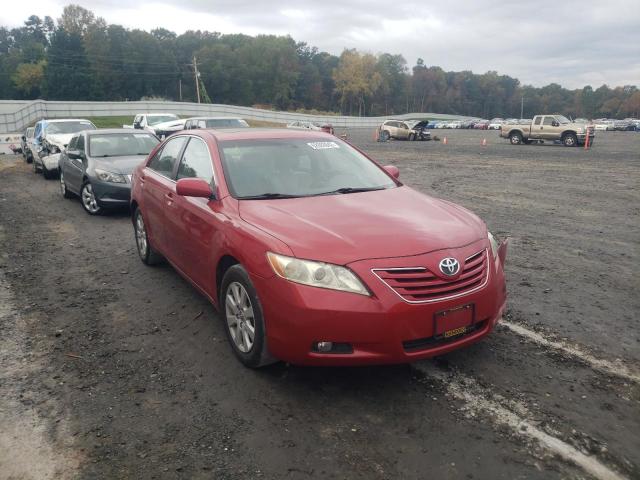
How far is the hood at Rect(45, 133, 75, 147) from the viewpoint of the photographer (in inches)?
579

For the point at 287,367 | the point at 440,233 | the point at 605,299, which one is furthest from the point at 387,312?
the point at 605,299

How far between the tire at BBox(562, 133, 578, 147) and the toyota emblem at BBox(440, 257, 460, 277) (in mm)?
29579

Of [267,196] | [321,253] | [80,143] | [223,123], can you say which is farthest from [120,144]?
[321,253]

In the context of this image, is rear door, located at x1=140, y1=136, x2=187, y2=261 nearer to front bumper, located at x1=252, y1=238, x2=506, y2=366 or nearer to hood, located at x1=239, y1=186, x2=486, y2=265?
hood, located at x1=239, y1=186, x2=486, y2=265

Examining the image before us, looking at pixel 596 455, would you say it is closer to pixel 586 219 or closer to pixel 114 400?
pixel 114 400

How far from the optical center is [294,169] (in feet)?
14.9

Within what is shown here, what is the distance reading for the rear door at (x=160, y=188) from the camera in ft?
17.0

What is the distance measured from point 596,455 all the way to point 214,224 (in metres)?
2.89

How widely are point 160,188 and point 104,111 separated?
5261cm

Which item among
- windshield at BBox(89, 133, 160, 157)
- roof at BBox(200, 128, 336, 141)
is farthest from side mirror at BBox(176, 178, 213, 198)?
windshield at BBox(89, 133, 160, 157)

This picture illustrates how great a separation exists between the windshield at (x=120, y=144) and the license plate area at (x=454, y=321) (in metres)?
8.46

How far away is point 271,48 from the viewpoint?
113 m

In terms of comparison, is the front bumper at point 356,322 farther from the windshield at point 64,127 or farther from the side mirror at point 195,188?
the windshield at point 64,127

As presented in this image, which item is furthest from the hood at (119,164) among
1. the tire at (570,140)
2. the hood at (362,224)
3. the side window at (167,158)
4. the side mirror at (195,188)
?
the tire at (570,140)
